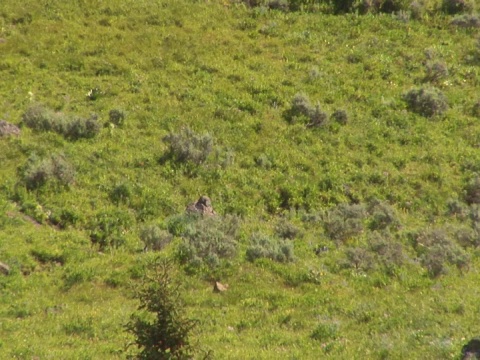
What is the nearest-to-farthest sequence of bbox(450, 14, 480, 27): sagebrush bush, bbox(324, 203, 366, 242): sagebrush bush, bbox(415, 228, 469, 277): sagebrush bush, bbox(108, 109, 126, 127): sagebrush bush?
bbox(415, 228, 469, 277): sagebrush bush < bbox(324, 203, 366, 242): sagebrush bush < bbox(108, 109, 126, 127): sagebrush bush < bbox(450, 14, 480, 27): sagebrush bush

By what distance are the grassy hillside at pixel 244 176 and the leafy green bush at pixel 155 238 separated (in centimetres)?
3

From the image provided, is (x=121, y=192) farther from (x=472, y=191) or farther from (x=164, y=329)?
(x=472, y=191)

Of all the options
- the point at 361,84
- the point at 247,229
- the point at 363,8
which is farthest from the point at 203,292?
the point at 363,8

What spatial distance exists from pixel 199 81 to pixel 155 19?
5.19 meters

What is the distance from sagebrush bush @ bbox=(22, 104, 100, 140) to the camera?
56.3ft

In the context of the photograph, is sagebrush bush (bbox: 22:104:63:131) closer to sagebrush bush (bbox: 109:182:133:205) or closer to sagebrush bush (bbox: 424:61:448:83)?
sagebrush bush (bbox: 109:182:133:205)

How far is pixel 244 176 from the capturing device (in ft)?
55.4

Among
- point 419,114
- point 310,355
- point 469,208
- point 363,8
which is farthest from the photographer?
point 363,8

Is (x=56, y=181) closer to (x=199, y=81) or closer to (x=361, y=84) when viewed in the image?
(x=199, y=81)

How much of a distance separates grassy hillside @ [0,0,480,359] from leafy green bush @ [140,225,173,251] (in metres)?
0.03

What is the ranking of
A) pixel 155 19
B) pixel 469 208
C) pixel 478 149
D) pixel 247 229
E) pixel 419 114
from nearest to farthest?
pixel 247 229
pixel 469 208
pixel 478 149
pixel 419 114
pixel 155 19

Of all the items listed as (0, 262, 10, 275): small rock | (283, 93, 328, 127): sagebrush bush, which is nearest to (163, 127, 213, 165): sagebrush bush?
(283, 93, 328, 127): sagebrush bush

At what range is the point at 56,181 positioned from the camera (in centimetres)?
1509

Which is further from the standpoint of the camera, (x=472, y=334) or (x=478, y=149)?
(x=478, y=149)
